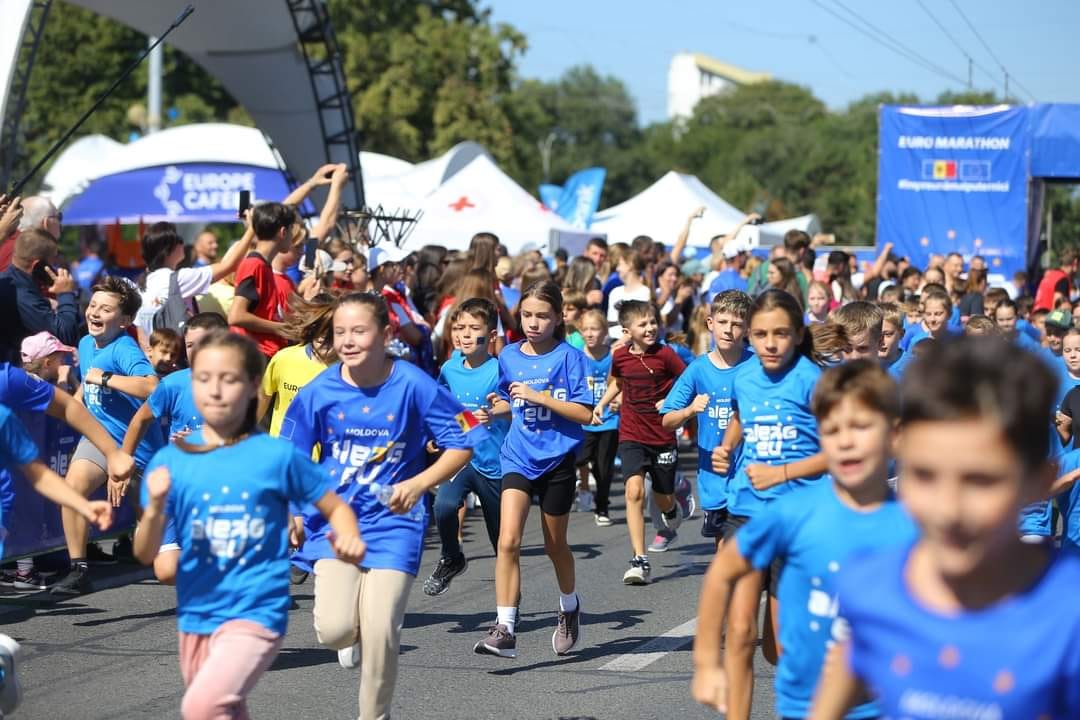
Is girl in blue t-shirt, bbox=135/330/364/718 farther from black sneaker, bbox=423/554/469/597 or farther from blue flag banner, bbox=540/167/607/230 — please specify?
blue flag banner, bbox=540/167/607/230

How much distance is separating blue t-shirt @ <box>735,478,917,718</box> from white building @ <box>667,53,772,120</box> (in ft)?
577

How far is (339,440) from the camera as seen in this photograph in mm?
5746

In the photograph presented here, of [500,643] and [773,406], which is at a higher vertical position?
[773,406]

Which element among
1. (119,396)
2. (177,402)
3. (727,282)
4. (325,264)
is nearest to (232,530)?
(177,402)

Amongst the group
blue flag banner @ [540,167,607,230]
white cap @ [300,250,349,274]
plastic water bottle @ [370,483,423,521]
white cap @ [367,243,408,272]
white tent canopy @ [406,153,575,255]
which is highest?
blue flag banner @ [540,167,607,230]

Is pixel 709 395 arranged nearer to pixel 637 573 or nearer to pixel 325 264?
pixel 637 573

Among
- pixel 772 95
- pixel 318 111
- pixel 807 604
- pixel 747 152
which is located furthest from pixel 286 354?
pixel 772 95

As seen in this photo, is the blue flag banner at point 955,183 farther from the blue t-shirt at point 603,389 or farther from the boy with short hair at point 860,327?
the boy with short hair at point 860,327

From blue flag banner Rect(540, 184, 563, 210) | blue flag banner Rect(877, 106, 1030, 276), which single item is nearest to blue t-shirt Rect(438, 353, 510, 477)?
blue flag banner Rect(877, 106, 1030, 276)

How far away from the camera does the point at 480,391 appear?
28.1ft

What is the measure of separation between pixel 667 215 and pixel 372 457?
23191mm

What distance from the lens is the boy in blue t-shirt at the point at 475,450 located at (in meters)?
8.38

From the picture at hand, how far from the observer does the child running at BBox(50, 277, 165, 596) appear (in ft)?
28.7

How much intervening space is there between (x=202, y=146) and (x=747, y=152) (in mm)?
84675
